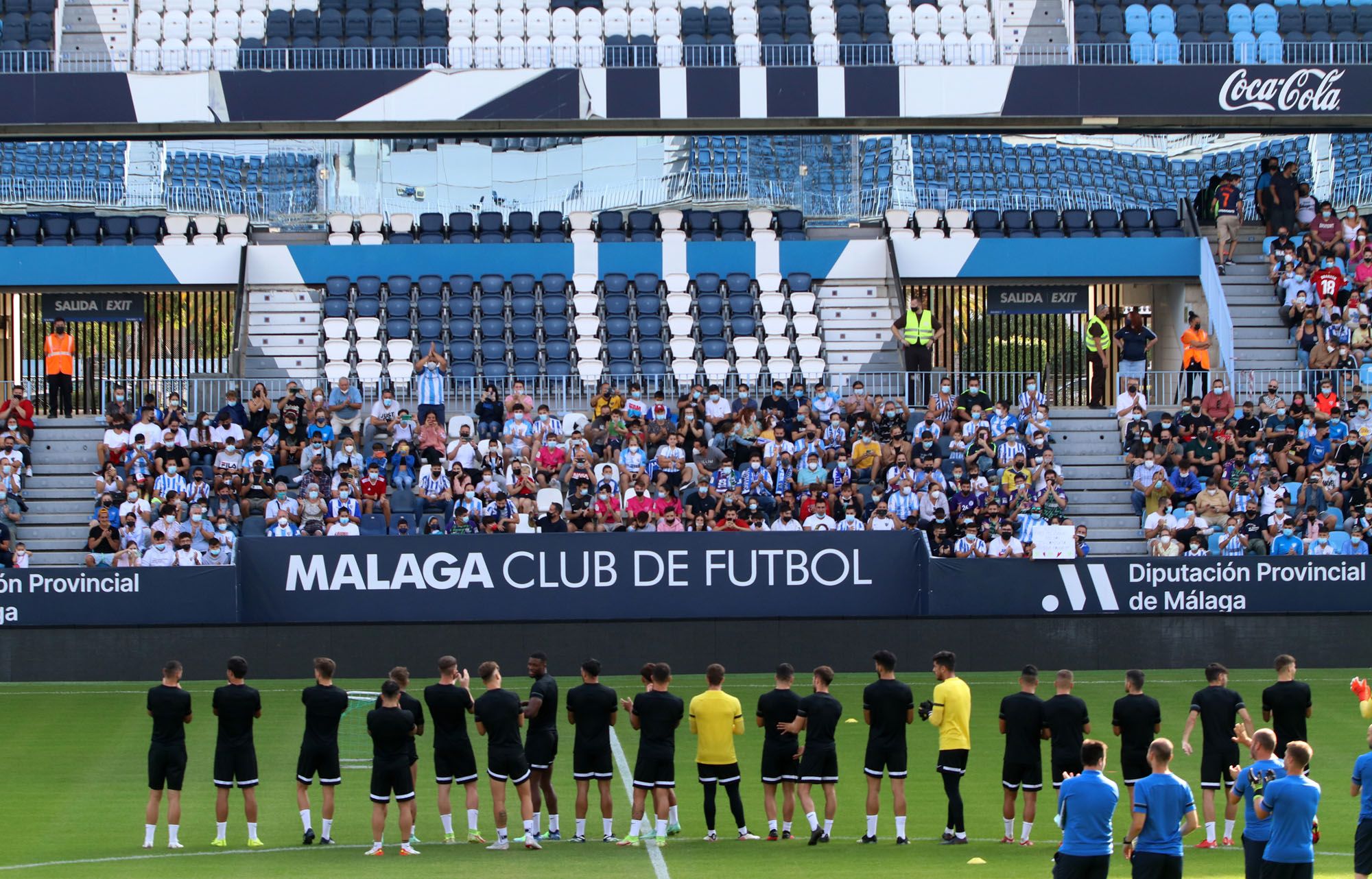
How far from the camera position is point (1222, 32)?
1398 inches

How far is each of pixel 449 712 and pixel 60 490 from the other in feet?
49.6

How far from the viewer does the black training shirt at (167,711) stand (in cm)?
1434

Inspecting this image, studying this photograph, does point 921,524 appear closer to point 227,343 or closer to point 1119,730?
point 1119,730

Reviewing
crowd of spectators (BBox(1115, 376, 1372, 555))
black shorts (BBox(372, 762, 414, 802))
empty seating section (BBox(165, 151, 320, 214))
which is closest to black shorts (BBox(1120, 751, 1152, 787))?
black shorts (BBox(372, 762, 414, 802))

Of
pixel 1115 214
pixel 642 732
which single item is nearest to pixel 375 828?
pixel 642 732

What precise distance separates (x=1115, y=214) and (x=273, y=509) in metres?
17.5

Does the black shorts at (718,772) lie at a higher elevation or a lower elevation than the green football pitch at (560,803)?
higher

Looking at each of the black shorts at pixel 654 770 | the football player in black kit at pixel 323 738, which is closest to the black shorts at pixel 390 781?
the football player in black kit at pixel 323 738

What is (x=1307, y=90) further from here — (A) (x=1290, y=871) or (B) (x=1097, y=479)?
(A) (x=1290, y=871)

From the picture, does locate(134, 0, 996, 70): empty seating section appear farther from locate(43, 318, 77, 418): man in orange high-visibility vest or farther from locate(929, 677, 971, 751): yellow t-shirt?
locate(929, 677, 971, 751): yellow t-shirt

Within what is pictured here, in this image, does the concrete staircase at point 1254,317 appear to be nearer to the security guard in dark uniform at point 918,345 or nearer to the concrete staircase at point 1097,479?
the concrete staircase at point 1097,479

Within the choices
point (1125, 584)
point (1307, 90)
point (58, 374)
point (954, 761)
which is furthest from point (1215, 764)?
point (1307, 90)

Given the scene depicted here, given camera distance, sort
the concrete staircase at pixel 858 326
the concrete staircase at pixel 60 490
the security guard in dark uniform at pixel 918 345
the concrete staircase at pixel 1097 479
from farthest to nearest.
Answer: the concrete staircase at pixel 858 326 → the security guard in dark uniform at pixel 918 345 → the concrete staircase at pixel 1097 479 → the concrete staircase at pixel 60 490

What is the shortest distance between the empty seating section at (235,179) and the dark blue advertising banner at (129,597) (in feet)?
42.2
